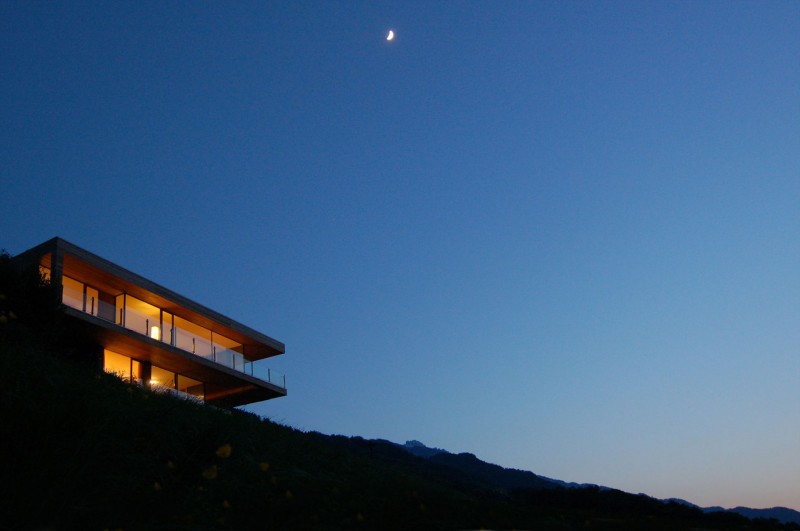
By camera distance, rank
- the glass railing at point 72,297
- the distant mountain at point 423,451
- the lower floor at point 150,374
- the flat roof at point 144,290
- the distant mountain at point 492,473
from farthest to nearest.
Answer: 1. the distant mountain at point 423,451
2. the distant mountain at point 492,473
3. the lower floor at point 150,374
4. the flat roof at point 144,290
5. the glass railing at point 72,297

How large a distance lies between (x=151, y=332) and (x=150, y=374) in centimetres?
223

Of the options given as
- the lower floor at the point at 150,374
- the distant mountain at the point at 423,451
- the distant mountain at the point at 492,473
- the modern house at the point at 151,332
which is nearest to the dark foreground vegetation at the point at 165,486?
the modern house at the point at 151,332

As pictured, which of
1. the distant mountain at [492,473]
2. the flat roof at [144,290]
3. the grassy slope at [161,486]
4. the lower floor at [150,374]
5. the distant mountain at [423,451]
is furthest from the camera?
the distant mountain at [423,451]

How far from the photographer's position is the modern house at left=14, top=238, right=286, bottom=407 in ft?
75.0

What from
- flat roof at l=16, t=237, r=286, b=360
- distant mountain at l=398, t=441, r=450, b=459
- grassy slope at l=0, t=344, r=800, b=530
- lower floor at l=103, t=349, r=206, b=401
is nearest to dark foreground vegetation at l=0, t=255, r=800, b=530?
grassy slope at l=0, t=344, r=800, b=530

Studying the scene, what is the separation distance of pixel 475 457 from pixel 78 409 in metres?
83.4

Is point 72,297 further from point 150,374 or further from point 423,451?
point 423,451

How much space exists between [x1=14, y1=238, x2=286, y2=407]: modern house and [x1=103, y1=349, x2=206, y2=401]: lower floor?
0.03 metres

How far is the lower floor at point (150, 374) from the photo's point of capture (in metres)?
25.3

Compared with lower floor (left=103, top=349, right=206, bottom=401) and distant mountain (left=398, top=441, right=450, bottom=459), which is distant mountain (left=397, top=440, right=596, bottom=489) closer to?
distant mountain (left=398, top=441, right=450, bottom=459)

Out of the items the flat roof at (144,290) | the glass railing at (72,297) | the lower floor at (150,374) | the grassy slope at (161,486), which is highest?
the flat roof at (144,290)

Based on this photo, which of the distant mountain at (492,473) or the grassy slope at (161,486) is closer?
the grassy slope at (161,486)

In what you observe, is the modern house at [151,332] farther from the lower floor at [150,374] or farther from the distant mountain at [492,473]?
the distant mountain at [492,473]

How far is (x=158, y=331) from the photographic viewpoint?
1029 inches
